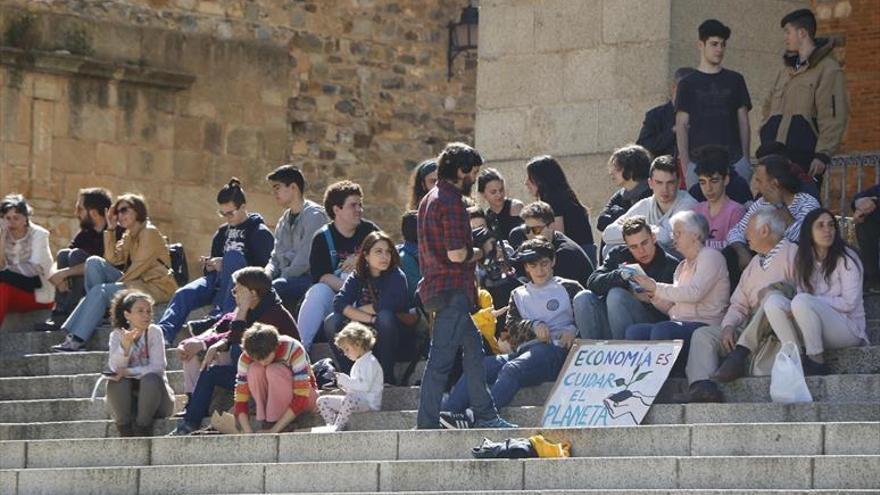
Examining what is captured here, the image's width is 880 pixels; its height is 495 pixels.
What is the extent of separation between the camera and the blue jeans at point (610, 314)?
15.9 meters

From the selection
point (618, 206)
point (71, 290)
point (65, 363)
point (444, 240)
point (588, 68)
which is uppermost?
point (588, 68)

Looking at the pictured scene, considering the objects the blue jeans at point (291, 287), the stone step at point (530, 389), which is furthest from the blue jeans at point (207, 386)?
the blue jeans at point (291, 287)

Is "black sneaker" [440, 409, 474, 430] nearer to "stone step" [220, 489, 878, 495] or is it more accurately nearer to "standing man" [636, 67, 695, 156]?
"stone step" [220, 489, 878, 495]

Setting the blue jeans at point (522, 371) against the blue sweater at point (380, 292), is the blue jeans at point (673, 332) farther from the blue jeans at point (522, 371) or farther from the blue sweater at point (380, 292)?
the blue sweater at point (380, 292)

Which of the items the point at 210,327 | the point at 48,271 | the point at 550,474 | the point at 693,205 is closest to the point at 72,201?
the point at 48,271

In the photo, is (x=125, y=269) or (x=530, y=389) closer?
(x=530, y=389)

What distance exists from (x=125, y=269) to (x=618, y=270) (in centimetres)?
510

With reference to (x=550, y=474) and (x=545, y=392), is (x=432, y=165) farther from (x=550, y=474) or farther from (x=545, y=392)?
(x=550, y=474)

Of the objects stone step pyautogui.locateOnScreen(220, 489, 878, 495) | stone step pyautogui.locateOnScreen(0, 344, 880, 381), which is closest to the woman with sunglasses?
stone step pyautogui.locateOnScreen(0, 344, 880, 381)

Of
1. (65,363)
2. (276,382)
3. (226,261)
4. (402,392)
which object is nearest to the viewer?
(276,382)

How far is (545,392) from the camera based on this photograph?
16.0 metres

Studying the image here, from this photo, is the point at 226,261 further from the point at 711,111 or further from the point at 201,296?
the point at 711,111

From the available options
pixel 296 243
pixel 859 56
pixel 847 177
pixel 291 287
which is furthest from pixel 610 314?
pixel 859 56

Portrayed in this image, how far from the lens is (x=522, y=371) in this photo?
1590 cm
